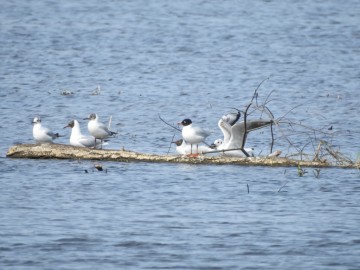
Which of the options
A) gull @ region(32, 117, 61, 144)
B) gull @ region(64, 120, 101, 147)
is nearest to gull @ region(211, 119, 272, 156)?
gull @ region(64, 120, 101, 147)

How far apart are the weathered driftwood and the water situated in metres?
0.11

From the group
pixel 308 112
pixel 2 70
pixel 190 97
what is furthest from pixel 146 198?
pixel 2 70

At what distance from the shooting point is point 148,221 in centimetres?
1310

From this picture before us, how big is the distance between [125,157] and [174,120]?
5450 millimetres

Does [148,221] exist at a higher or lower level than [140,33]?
lower

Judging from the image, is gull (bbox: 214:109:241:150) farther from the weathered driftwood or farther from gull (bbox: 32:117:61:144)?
gull (bbox: 32:117:61:144)

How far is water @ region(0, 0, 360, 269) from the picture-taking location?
11969 millimetres

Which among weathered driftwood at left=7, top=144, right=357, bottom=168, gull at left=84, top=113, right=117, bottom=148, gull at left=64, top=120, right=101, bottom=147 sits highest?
gull at left=84, top=113, right=117, bottom=148

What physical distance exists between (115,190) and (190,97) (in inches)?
396

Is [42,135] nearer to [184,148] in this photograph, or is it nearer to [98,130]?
[98,130]

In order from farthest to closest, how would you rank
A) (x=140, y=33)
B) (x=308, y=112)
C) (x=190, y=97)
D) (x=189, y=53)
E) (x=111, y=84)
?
(x=140, y=33) → (x=189, y=53) → (x=111, y=84) → (x=190, y=97) → (x=308, y=112)

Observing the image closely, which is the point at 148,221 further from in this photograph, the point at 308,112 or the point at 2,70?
the point at 2,70

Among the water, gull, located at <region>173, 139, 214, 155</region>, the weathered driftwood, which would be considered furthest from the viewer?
gull, located at <region>173, 139, 214, 155</region>

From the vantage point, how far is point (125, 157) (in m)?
16.3
